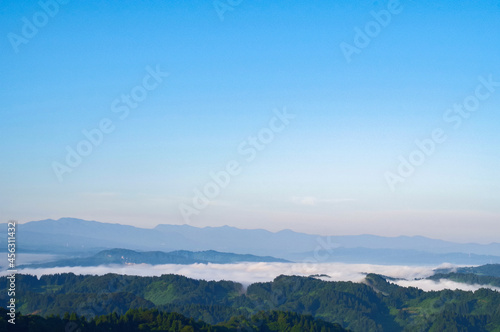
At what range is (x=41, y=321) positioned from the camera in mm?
127750

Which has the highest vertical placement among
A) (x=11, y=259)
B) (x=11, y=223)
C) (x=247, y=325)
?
(x=11, y=223)

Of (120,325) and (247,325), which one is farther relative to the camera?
(247,325)

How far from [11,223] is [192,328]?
80.2m

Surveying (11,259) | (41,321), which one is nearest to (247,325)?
(41,321)

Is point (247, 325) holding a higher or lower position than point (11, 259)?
lower

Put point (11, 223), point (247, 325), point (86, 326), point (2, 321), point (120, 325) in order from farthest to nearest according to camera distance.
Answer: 1. point (247, 325)
2. point (120, 325)
3. point (86, 326)
4. point (2, 321)
5. point (11, 223)

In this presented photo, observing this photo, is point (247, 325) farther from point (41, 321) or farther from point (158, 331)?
point (41, 321)

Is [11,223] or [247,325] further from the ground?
[11,223]

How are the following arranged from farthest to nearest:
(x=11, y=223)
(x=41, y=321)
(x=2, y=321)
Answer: (x=41, y=321) → (x=2, y=321) → (x=11, y=223)

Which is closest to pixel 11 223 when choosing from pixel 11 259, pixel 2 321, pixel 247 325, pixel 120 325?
pixel 11 259

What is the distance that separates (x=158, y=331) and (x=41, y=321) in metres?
38.1

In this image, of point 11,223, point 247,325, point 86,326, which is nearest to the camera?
point 11,223

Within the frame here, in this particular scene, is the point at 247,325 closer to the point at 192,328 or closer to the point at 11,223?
the point at 192,328

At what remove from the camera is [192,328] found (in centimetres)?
16150
